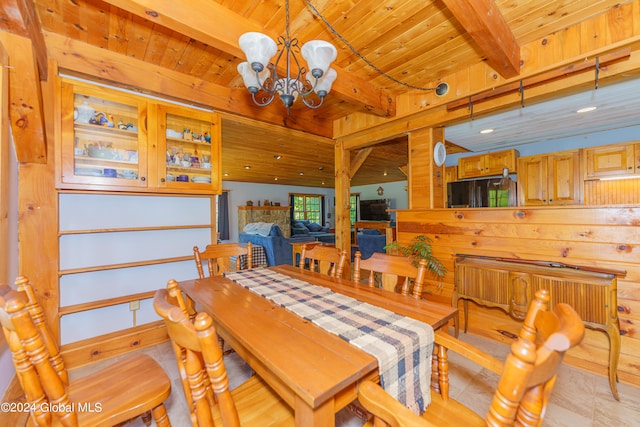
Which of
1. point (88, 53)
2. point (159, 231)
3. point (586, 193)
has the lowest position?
point (159, 231)

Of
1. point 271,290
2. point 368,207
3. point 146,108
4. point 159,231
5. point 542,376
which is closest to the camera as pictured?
point 542,376

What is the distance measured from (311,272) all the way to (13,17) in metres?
2.16

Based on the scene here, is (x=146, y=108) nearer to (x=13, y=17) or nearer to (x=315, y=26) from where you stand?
(x=13, y=17)

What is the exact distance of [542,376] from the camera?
1.72 ft

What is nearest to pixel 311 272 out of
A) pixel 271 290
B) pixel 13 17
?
pixel 271 290

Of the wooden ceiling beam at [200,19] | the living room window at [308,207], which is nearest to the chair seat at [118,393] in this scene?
the wooden ceiling beam at [200,19]

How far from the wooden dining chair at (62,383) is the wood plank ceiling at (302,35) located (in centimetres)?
144

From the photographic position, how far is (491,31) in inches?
60.2

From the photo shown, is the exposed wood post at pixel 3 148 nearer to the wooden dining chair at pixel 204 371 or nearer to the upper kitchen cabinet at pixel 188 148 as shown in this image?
the upper kitchen cabinet at pixel 188 148

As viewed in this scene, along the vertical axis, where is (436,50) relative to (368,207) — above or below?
above

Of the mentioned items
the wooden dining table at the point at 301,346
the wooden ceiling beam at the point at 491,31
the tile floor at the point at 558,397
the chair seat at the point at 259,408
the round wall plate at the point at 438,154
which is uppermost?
the wooden ceiling beam at the point at 491,31

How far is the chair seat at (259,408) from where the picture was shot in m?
0.98

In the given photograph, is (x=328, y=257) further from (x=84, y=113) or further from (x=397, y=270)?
(x=84, y=113)

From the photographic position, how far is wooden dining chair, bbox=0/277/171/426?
78 centimetres
